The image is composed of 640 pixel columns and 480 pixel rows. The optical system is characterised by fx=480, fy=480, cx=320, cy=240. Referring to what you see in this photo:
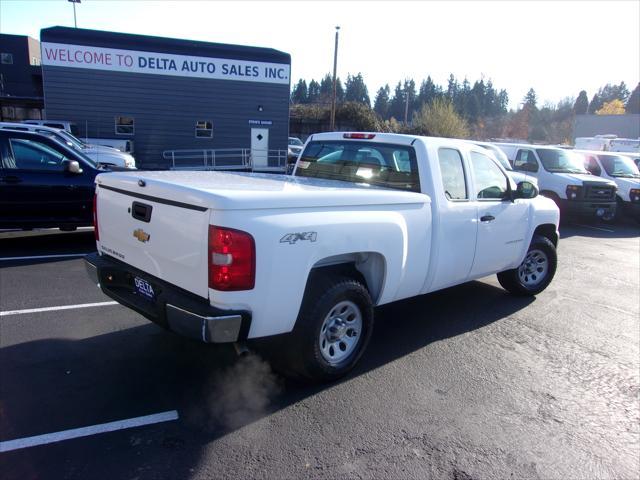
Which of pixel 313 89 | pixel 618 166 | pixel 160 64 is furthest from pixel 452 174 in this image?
pixel 313 89

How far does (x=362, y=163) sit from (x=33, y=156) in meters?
5.50

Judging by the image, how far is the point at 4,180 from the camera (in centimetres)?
709

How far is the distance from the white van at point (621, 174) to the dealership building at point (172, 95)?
15229 millimetres

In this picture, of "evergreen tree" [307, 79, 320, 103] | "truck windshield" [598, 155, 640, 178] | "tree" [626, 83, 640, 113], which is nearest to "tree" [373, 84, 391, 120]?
"evergreen tree" [307, 79, 320, 103]

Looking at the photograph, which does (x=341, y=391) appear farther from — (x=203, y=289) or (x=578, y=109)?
(x=578, y=109)

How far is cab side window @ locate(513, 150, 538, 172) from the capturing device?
528 inches

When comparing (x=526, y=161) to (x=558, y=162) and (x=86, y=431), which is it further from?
(x=86, y=431)

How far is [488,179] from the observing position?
16.9ft

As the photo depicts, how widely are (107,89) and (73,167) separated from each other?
1705 cm

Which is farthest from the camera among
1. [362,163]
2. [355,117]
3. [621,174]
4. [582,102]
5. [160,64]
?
[582,102]

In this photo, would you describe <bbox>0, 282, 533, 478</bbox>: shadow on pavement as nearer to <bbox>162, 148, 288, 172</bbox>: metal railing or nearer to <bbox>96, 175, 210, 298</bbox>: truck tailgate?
<bbox>96, 175, 210, 298</bbox>: truck tailgate

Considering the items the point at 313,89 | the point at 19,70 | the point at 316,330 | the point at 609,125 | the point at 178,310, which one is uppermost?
the point at 313,89

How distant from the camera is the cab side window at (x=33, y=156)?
7.24m

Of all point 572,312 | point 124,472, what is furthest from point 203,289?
point 572,312
